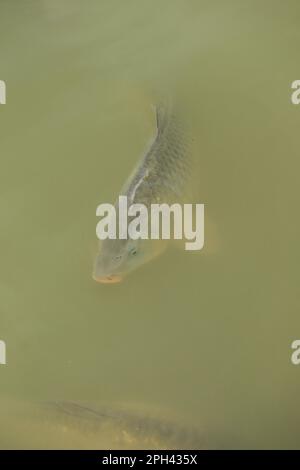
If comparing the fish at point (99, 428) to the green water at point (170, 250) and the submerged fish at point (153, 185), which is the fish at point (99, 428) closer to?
the green water at point (170, 250)

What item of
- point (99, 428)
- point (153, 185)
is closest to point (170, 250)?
point (153, 185)

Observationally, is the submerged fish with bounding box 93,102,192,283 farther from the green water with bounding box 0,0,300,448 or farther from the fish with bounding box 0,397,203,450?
the fish with bounding box 0,397,203,450

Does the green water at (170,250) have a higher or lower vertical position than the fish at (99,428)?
higher

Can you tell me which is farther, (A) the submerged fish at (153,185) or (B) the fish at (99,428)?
(B) the fish at (99,428)

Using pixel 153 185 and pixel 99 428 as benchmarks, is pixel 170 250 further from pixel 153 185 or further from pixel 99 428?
pixel 99 428

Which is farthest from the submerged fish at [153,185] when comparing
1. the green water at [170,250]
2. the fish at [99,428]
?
the fish at [99,428]

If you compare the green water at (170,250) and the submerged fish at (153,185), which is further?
the green water at (170,250)

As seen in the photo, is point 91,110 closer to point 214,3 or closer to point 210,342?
point 214,3
